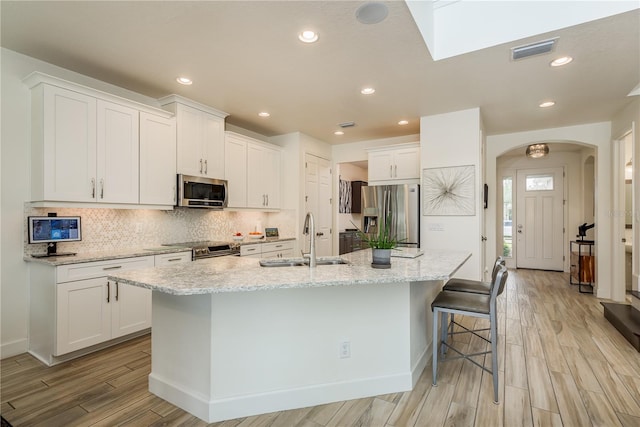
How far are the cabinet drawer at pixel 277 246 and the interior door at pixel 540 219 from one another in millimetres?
5709

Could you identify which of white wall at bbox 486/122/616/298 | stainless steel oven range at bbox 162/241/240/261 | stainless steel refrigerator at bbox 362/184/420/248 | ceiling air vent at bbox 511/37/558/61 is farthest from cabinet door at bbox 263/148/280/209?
white wall at bbox 486/122/616/298

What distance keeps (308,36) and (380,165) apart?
10.1 ft

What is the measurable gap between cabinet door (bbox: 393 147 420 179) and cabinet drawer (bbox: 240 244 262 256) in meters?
2.47

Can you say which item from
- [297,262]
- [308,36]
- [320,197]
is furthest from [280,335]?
[320,197]

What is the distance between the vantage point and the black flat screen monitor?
2730 mm

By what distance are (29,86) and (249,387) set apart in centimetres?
323

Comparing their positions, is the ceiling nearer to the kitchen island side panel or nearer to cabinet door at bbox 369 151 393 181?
cabinet door at bbox 369 151 393 181

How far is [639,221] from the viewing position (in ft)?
12.3

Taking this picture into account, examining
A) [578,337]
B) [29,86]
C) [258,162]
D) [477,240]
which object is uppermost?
[29,86]

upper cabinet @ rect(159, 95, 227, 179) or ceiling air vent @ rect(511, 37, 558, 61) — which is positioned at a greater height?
ceiling air vent @ rect(511, 37, 558, 61)

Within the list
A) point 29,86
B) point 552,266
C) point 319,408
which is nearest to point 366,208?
point 319,408

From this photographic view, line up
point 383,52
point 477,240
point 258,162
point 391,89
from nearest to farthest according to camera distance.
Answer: point 383,52 < point 391,89 < point 477,240 < point 258,162

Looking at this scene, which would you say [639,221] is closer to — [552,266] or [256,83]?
[552,266]

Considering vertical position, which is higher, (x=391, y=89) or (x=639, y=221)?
(x=391, y=89)
